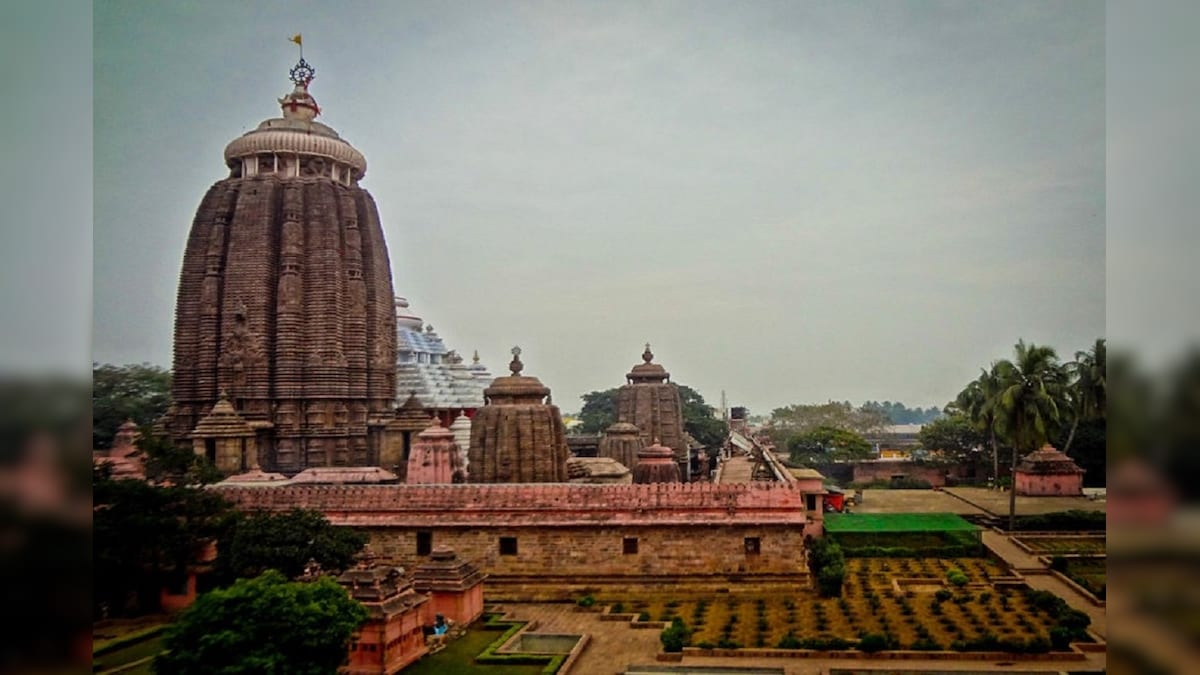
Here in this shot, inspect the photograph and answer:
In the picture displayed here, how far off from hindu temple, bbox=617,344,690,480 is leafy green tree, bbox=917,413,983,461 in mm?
12316

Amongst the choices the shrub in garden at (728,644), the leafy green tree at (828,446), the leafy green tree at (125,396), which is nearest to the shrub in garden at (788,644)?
the shrub in garden at (728,644)

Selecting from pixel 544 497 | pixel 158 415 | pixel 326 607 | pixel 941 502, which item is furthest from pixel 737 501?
pixel 941 502

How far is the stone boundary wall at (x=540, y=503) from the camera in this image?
51.8ft

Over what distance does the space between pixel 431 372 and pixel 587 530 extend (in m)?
16.1

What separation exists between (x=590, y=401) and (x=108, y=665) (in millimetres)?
56743

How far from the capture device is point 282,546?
13680 mm

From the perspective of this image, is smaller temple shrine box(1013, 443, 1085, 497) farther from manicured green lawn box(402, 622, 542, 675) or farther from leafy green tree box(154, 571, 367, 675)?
leafy green tree box(154, 571, 367, 675)

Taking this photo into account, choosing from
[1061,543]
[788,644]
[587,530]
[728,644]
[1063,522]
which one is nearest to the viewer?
[788,644]

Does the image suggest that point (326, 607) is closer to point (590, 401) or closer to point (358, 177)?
point (358, 177)

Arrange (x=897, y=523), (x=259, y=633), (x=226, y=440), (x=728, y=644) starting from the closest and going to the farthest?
(x=259, y=633) → (x=728, y=644) → (x=226, y=440) → (x=897, y=523)


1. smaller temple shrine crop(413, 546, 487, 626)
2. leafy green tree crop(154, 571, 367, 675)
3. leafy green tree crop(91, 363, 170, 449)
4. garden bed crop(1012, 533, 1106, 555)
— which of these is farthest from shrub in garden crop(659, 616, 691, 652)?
garden bed crop(1012, 533, 1106, 555)

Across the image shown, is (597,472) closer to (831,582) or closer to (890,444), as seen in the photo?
(831,582)

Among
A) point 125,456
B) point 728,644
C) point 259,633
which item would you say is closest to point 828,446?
point 728,644

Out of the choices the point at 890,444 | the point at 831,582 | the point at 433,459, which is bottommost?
the point at 890,444
